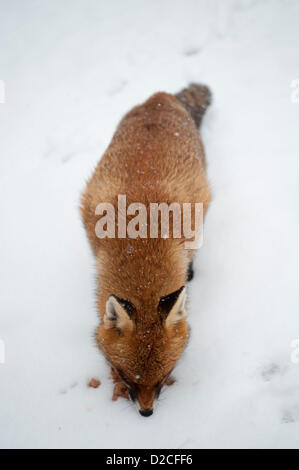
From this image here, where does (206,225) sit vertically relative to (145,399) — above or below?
above

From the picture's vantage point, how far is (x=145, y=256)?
3258 mm

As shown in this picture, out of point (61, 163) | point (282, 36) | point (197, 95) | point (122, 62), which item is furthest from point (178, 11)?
point (61, 163)

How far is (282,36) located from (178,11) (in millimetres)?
3087

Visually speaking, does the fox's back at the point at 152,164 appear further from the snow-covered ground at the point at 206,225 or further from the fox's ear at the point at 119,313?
the fox's ear at the point at 119,313

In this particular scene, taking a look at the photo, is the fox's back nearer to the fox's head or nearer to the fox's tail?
the fox's tail

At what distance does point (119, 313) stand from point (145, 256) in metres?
0.77

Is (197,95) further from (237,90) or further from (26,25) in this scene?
(26,25)

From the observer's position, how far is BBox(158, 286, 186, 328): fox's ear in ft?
8.99

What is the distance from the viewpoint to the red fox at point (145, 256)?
2799 millimetres

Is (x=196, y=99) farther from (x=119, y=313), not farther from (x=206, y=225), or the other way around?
(x=119, y=313)

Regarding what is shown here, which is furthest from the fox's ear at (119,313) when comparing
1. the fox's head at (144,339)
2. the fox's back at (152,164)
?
the fox's back at (152,164)

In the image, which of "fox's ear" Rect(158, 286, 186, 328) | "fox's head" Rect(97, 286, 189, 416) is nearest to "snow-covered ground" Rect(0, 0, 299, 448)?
"fox's head" Rect(97, 286, 189, 416)

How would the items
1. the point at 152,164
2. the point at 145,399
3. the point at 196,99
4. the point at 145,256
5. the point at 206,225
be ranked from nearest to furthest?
the point at 145,399
the point at 145,256
the point at 152,164
the point at 206,225
the point at 196,99

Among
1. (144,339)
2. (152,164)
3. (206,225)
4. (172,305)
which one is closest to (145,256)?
(172,305)
